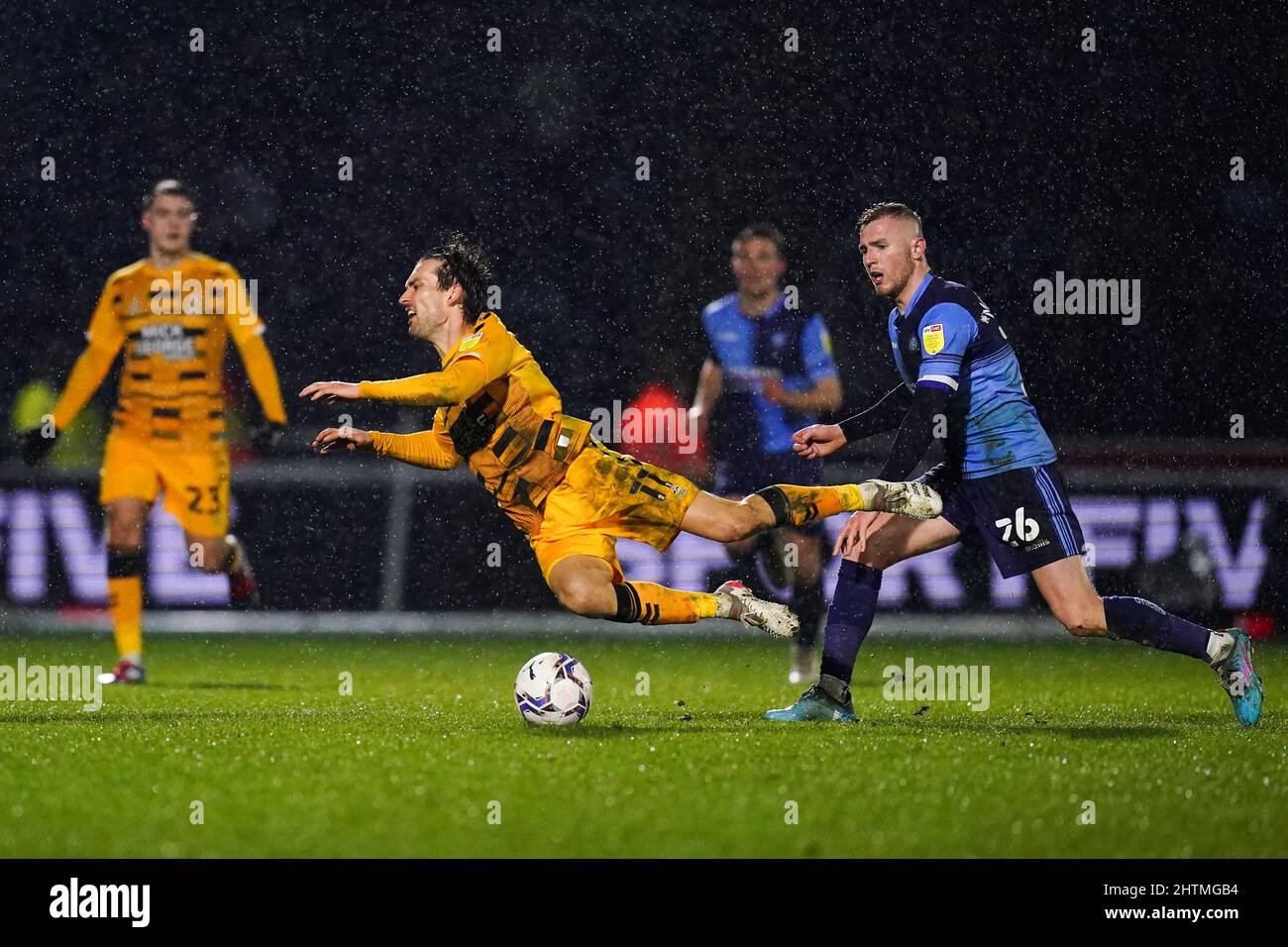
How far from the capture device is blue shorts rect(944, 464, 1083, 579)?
19.9 ft

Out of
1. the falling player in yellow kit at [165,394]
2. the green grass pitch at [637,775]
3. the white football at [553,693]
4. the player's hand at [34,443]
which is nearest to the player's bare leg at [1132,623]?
the green grass pitch at [637,775]

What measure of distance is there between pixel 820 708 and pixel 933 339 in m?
1.50

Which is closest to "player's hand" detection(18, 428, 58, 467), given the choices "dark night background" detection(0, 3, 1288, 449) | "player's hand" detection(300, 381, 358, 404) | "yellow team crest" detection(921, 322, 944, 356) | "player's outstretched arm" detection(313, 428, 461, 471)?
"player's outstretched arm" detection(313, 428, 461, 471)

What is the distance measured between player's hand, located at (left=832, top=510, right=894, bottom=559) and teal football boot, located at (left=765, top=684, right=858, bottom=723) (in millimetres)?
550

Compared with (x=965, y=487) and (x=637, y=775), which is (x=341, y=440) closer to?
(x=637, y=775)

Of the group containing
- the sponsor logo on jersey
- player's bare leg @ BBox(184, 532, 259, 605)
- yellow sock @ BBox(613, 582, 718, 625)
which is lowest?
yellow sock @ BBox(613, 582, 718, 625)

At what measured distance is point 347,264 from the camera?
51.6ft

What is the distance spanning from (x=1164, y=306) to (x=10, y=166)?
11.7 metres

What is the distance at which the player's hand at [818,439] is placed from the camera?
20.6 feet

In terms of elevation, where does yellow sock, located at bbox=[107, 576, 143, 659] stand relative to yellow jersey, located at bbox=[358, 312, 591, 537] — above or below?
below

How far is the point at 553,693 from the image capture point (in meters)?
6.07

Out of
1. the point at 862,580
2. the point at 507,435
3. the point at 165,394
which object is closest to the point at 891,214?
the point at 862,580

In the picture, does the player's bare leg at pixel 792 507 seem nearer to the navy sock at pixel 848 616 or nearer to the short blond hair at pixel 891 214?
the navy sock at pixel 848 616

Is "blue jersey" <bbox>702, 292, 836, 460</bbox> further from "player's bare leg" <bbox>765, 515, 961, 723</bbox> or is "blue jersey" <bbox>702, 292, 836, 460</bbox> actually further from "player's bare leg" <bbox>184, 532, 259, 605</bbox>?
"player's bare leg" <bbox>184, 532, 259, 605</bbox>
